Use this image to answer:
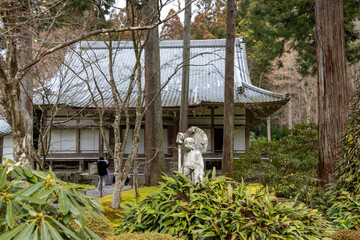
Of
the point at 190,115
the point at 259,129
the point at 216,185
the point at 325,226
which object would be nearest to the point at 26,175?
the point at 216,185

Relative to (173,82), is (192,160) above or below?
below

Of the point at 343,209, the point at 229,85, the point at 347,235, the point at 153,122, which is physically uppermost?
the point at 229,85

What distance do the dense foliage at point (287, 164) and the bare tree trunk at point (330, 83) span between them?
54cm

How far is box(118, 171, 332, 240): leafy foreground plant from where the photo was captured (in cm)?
384

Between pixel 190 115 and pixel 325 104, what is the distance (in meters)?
9.97

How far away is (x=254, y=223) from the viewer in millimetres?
3842

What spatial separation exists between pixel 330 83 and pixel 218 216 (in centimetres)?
445

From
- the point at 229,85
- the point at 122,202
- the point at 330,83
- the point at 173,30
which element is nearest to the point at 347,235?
the point at 330,83

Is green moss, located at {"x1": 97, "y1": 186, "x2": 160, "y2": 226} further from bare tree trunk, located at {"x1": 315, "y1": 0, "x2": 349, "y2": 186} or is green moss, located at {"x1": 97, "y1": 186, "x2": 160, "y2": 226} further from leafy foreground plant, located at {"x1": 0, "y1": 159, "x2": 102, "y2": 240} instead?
bare tree trunk, located at {"x1": 315, "y1": 0, "x2": 349, "y2": 186}

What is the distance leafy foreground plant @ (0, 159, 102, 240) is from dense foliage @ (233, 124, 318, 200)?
5.84 metres

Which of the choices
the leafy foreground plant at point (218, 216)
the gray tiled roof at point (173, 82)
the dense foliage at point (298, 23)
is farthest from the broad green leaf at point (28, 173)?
the dense foliage at point (298, 23)

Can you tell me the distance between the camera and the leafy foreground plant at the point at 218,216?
3.84m

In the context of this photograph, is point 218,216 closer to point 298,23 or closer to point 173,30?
point 298,23

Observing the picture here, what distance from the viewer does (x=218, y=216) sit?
162 inches
